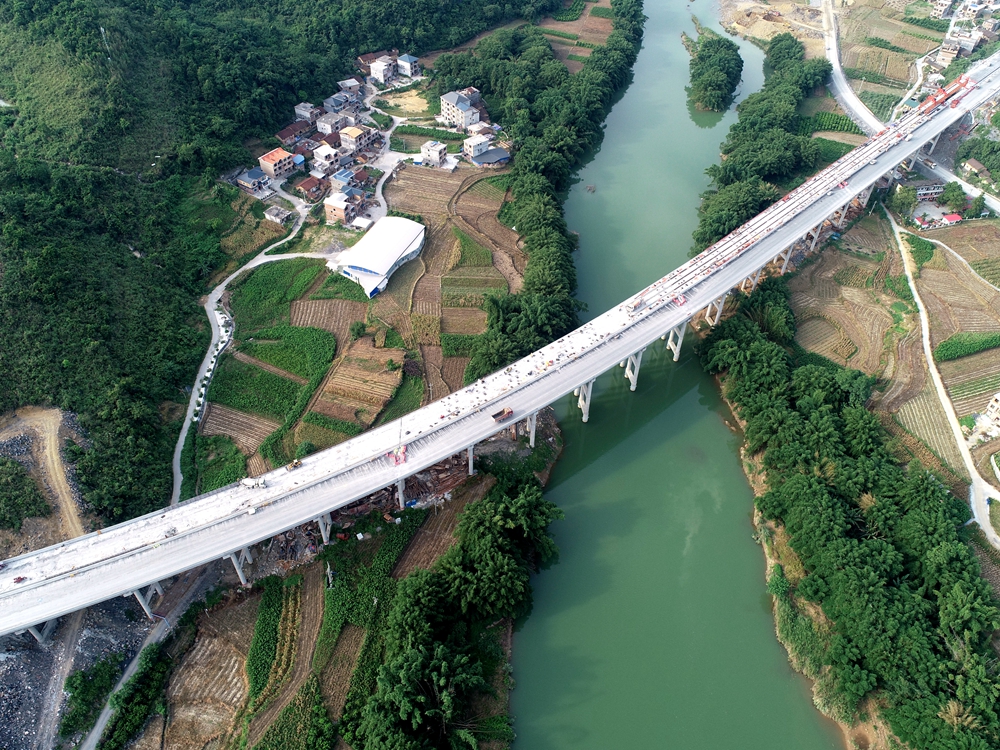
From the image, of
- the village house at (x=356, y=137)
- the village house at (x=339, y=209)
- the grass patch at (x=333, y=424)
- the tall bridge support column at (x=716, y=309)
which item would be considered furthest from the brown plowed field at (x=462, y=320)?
the village house at (x=356, y=137)

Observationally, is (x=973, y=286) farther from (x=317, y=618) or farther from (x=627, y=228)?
(x=317, y=618)

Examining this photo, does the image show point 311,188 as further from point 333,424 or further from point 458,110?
point 333,424

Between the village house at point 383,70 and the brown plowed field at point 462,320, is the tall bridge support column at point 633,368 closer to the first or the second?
the brown plowed field at point 462,320

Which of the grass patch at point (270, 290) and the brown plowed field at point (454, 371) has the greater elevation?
the grass patch at point (270, 290)

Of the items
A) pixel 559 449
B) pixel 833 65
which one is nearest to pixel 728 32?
pixel 833 65

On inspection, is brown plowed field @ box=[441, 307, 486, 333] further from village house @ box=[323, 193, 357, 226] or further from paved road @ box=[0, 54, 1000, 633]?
village house @ box=[323, 193, 357, 226]
